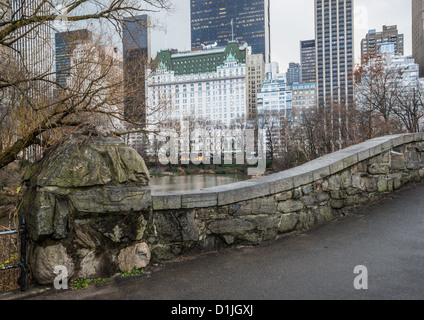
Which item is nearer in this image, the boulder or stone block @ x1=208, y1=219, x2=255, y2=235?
the boulder

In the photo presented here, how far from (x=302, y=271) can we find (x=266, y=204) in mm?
1173

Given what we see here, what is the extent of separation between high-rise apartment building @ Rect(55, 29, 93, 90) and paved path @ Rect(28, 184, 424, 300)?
17.9 feet

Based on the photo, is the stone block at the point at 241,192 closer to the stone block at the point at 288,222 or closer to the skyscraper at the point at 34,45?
the stone block at the point at 288,222

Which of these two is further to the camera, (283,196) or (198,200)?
(283,196)

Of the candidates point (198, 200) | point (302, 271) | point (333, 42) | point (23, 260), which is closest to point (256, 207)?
point (198, 200)

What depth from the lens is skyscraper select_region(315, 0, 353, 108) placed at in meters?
181

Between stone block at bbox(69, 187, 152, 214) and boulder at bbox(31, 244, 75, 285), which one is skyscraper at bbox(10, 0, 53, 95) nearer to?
stone block at bbox(69, 187, 152, 214)

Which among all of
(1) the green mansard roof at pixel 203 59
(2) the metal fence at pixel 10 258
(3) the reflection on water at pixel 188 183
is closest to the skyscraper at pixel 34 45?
(2) the metal fence at pixel 10 258

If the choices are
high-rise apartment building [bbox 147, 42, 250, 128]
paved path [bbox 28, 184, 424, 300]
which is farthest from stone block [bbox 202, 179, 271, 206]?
high-rise apartment building [bbox 147, 42, 250, 128]

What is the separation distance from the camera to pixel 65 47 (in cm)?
725

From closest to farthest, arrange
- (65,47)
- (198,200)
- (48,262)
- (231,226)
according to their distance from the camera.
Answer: (48,262) → (198,200) → (231,226) → (65,47)

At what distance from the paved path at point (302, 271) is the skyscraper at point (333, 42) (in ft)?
614

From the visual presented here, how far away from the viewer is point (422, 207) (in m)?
5.47

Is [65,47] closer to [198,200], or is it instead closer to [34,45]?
[34,45]
